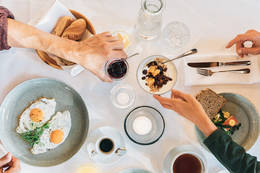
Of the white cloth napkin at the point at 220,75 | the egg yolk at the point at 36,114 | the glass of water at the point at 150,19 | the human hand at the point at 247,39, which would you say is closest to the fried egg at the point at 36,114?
the egg yolk at the point at 36,114

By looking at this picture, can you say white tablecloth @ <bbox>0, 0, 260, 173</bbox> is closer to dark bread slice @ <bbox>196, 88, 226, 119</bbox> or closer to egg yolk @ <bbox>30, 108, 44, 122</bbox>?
dark bread slice @ <bbox>196, 88, 226, 119</bbox>

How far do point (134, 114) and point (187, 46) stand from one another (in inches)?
17.3

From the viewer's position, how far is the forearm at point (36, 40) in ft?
3.70

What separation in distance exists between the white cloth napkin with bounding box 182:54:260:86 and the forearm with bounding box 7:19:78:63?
1.84 feet

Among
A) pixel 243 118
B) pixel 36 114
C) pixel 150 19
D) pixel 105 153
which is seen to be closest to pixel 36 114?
pixel 36 114

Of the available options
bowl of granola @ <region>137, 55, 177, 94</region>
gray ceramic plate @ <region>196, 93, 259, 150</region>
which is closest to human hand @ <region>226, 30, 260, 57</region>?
gray ceramic plate @ <region>196, 93, 259, 150</region>

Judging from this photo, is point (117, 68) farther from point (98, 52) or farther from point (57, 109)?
point (57, 109)

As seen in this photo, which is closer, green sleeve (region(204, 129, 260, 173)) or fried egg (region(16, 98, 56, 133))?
green sleeve (region(204, 129, 260, 173))

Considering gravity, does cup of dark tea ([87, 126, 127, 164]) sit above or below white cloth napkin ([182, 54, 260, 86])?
below

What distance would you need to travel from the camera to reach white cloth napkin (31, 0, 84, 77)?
117 cm

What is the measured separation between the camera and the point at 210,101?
1.17 metres

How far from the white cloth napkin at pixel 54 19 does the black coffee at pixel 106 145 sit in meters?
0.36

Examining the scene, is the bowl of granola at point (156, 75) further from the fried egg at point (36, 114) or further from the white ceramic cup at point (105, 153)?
the fried egg at point (36, 114)

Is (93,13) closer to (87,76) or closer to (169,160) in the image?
(87,76)
